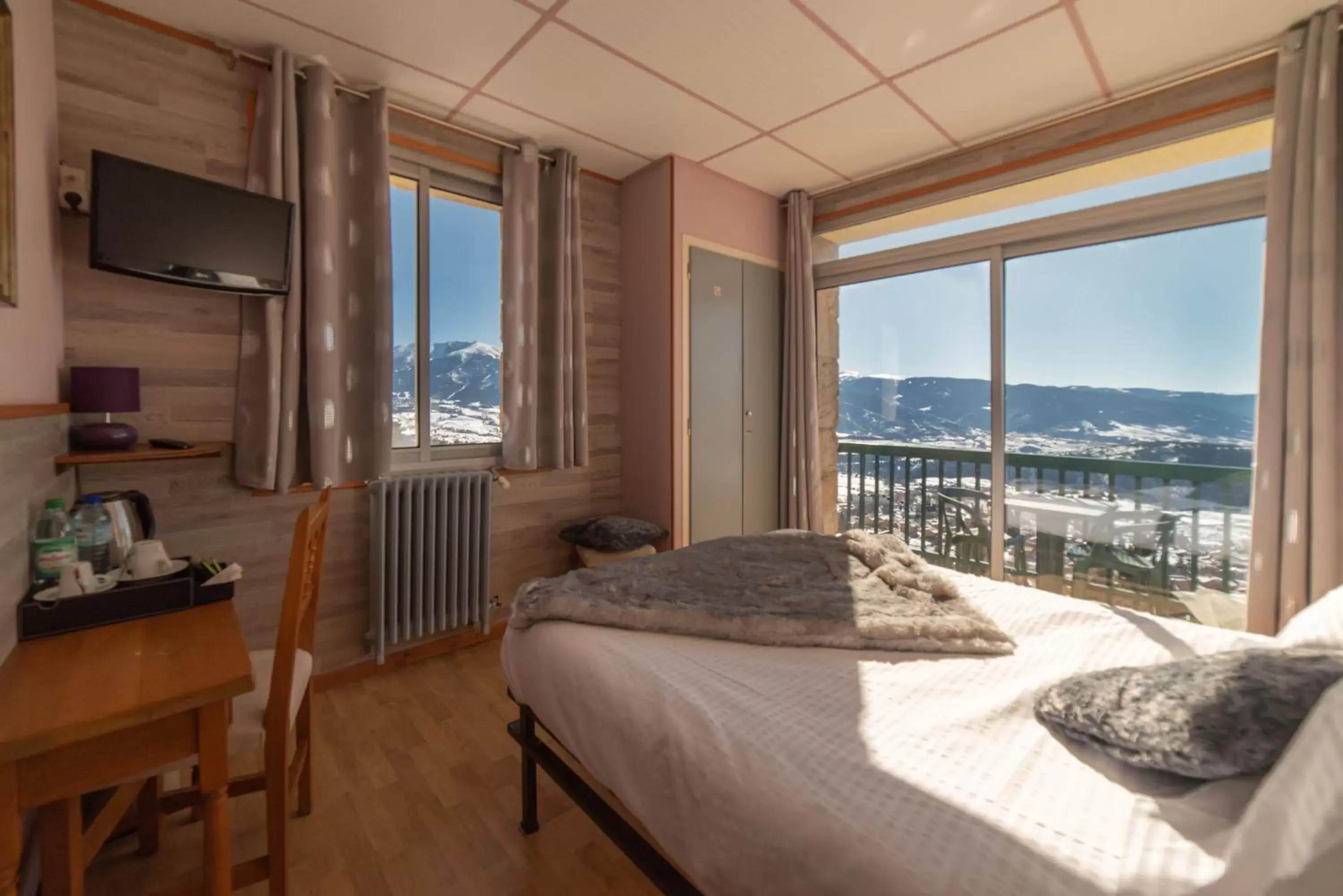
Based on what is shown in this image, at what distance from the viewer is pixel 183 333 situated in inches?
89.3

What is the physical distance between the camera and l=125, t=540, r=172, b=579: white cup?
5.21 feet

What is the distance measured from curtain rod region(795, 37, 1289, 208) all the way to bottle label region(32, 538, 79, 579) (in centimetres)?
405

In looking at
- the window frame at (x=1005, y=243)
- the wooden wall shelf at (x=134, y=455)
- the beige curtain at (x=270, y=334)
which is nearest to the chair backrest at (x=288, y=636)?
the wooden wall shelf at (x=134, y=455)

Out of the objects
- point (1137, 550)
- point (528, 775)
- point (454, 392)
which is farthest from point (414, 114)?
point (1137, 550)

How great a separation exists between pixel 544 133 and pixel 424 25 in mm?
931

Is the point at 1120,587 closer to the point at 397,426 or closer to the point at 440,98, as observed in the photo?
the point at 397,426

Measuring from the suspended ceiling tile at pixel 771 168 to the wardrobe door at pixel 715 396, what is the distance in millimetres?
516

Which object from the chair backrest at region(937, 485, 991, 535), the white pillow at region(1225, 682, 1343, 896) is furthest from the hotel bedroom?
the chair backrest at region(937, 485, 991, 535)

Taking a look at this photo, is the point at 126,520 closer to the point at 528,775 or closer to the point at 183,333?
the point at 183,333

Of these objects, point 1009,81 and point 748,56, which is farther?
point 1009,81

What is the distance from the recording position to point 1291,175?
2.27 metres

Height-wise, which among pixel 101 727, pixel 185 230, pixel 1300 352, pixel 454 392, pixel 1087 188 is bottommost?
pixel 101 727

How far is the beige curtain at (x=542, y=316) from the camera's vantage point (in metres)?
3.11

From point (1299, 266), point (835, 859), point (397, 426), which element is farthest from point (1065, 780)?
point (397, 426)
